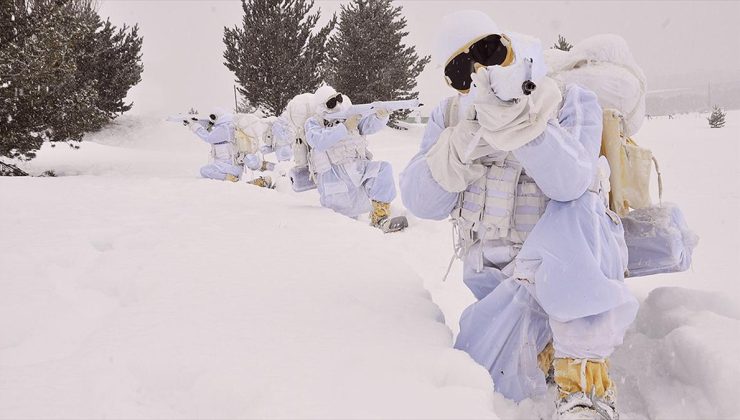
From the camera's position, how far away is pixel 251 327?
1.73 m

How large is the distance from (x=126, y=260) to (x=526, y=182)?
179 cm

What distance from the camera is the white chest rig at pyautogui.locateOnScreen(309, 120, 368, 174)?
5660mm

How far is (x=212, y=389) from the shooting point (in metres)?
1.32

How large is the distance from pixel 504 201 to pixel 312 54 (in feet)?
63.1

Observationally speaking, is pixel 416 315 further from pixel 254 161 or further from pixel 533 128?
pixel 254 161

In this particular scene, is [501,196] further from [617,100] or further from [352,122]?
[352,122]

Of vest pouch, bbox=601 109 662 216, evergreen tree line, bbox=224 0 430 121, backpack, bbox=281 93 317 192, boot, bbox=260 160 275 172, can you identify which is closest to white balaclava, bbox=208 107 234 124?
boot, bbox=260 160 275 172

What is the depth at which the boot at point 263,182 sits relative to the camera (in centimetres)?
879

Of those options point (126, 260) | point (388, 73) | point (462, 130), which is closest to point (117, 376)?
point (126, 260)

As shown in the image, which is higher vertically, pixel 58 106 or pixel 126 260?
pixel 58 106

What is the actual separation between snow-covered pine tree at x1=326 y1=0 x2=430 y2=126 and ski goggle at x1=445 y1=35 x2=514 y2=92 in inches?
753

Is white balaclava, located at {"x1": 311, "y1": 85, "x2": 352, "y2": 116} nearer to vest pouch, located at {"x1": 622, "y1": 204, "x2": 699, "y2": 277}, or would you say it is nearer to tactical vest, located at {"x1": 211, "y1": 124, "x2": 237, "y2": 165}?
tactical vest, located at {"x1": 211, "y1": 124, "x2": 237, "y2": 165}

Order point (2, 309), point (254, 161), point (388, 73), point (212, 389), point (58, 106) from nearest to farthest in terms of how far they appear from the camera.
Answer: point (212, 389) → point (2, 309) → point (254, 161) → point (58, 106) → point (388, 73)

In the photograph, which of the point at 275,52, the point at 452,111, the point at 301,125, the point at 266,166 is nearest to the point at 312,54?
the point at 275,52
